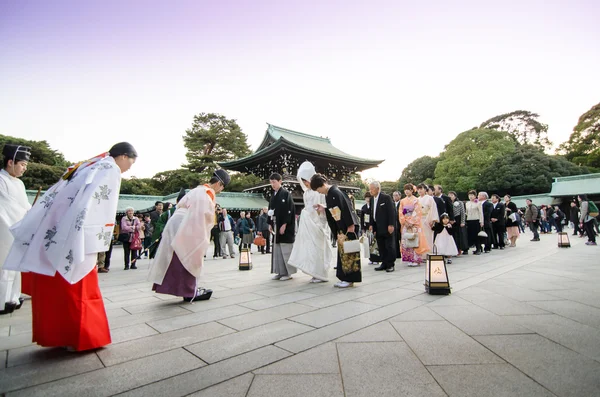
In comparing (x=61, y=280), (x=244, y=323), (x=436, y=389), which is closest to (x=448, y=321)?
(x=436, y=389)

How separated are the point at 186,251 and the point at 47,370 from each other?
1.71 m

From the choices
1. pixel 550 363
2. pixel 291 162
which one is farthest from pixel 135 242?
pixel 291 162

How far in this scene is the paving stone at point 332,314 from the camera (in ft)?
9.19

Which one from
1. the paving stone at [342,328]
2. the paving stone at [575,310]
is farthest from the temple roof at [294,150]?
the paving stone at [575,310]

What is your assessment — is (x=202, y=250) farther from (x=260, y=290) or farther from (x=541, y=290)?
(x=541, y=290)

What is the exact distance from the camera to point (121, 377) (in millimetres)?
1845

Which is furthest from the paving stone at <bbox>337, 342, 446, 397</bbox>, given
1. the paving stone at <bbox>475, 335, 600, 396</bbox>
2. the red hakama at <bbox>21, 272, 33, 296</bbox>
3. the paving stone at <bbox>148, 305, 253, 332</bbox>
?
the red hakama at <bbox>21, 272, 33, 296</bbox>

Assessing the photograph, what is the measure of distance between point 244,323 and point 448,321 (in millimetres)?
1824

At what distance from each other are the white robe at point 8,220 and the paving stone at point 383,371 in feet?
12.3

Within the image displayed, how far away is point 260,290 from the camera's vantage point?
4352mm

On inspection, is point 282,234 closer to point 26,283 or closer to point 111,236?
point 111,236

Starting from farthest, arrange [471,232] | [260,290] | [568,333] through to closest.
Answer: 1. [471,232]
2. [260,290]
3. [568,333]

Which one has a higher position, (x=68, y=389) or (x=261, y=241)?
(x=261, y=241)

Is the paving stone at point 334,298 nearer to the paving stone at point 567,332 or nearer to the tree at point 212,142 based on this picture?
the paving stone at point 567,332
